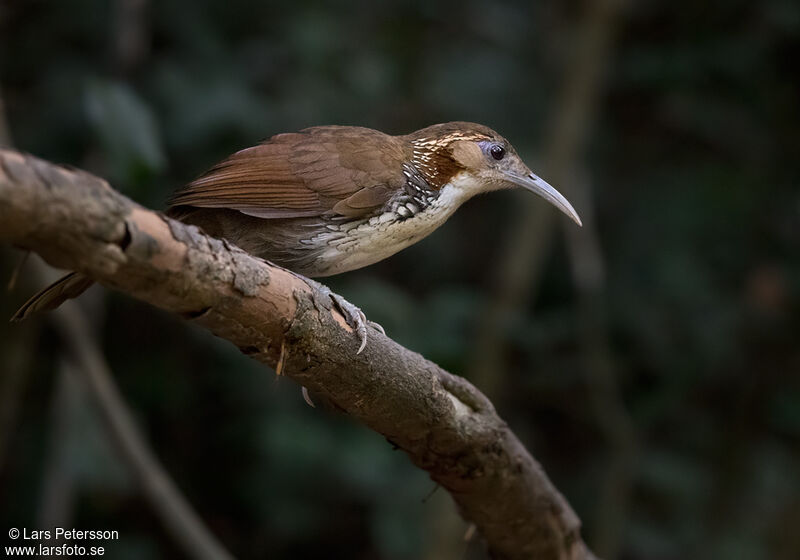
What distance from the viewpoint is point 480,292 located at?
6035 millimetres

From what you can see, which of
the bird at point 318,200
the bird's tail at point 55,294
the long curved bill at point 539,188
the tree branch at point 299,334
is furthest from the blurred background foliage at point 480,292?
the bird's tail at point 55,294

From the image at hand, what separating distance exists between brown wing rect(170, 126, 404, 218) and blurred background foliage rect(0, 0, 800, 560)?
1525 mm

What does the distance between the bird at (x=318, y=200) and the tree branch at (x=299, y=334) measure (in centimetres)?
47

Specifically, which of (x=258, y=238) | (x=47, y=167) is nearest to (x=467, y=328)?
(x=258, y=238)

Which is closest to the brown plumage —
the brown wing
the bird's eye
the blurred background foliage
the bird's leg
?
the brown wing

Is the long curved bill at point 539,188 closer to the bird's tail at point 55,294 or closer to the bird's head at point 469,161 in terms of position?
the bird's head at point 469,161

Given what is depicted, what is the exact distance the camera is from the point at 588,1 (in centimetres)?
539

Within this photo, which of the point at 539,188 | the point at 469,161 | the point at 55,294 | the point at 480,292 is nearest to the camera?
the point at 55,294

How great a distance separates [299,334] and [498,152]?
4.39ft

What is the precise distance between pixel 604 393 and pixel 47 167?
3999mm

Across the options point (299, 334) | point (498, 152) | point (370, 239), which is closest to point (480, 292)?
point (498, 152)

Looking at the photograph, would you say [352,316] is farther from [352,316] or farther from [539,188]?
[539,188]

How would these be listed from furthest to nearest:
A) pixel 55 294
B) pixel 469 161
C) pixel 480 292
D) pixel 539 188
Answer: pixel 480 292
pixel 539 188
pixel 469 161
pixel 55 294

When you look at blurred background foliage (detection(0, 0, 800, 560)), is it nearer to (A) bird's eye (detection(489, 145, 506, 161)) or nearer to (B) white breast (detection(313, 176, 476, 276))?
(A) bird's eye (detection(489, 145, 506, 161))
